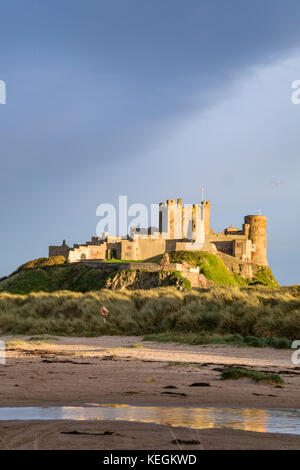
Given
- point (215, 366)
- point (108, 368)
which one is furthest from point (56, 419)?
point (215, 366)

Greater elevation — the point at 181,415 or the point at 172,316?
the point at 181,415

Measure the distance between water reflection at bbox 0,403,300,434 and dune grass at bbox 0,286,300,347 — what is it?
8.63 m

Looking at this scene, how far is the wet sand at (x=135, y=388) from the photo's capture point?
16.1 feet

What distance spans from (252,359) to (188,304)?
8603 mm

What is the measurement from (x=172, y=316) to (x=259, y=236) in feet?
308

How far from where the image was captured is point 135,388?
8.09 metres

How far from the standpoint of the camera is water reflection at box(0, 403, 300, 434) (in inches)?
227

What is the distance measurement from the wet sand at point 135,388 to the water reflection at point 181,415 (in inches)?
13.1

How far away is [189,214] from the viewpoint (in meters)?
111

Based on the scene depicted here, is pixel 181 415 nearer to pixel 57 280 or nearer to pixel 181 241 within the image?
pixel 57 280

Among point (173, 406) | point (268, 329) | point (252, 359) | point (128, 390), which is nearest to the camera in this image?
point (173, 406)

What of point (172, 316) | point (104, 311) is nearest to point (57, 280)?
point (104, 311)
